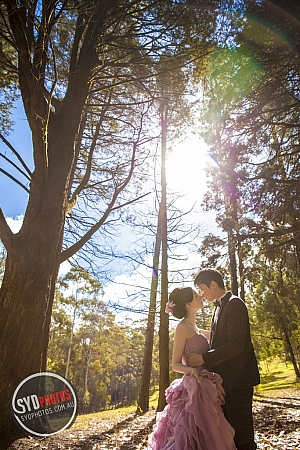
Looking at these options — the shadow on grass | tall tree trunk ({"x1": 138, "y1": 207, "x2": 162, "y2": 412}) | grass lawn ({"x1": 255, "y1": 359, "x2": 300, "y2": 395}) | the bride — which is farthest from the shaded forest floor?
grass lawn ({"x1": 255, "y1": 359, "x2": 300, "y2": 395})

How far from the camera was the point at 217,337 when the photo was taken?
2486 millimetres

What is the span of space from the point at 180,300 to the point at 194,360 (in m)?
0.60

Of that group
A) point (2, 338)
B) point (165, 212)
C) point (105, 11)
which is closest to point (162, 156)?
point (165, 212)

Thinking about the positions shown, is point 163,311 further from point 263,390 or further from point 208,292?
point 263,390

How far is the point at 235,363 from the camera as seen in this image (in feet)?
7.73

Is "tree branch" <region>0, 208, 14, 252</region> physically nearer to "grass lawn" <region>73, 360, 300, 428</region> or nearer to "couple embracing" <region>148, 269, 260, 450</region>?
"couple embracing" <region>148, 269, 260, 450</region>

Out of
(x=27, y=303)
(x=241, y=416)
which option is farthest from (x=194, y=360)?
(x=27, y=303)

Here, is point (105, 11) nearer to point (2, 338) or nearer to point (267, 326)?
point (2, 338)

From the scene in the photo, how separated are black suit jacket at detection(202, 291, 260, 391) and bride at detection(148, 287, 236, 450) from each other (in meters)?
0.12

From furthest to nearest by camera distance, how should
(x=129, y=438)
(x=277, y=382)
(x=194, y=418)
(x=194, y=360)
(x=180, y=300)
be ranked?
(x=277, y=382) < (x=129, y=438) < (x=180, y=300) < (x=194, y=360) < (x=194, y=418)

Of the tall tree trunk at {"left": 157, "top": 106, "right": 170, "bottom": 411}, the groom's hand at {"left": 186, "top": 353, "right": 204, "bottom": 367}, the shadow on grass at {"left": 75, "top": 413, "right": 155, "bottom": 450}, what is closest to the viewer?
the groom's hand at {"left": 186, "top": 353, "right": 204, "bottom": 367}

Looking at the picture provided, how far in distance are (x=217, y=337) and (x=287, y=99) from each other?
22.1 feet

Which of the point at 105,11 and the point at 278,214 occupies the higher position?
the point at 105,11

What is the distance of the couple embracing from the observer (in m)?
2.24
